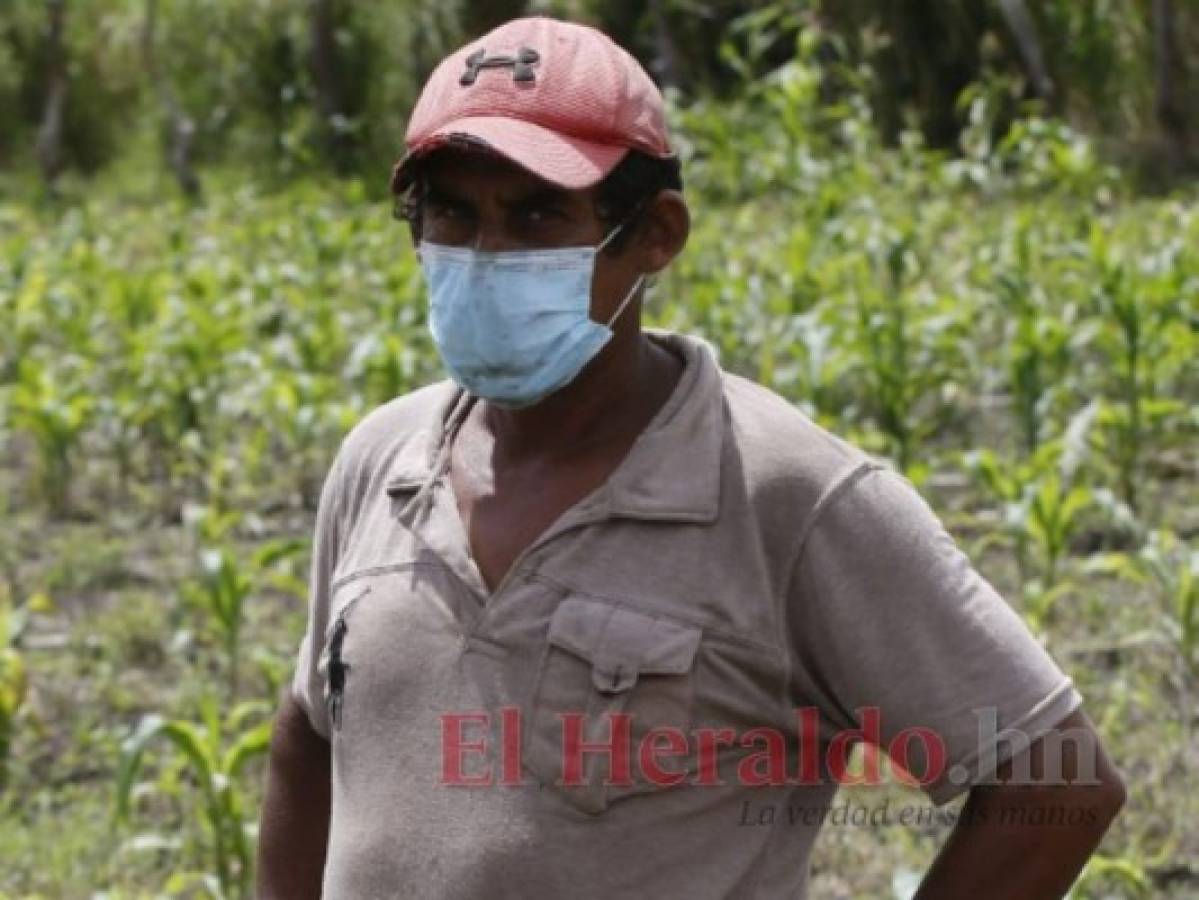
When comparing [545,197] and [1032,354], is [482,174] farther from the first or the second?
[1032,354]

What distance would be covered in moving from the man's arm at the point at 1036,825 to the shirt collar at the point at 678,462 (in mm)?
342

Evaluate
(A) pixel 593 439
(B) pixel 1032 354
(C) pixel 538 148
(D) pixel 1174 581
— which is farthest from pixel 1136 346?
(C) pixel 538 148

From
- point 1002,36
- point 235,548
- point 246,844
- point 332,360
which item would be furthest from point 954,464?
point 1002,36

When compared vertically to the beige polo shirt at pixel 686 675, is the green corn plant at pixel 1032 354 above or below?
below

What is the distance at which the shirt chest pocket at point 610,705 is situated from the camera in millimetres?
1892

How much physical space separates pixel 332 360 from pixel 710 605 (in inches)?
265

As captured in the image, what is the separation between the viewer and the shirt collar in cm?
194

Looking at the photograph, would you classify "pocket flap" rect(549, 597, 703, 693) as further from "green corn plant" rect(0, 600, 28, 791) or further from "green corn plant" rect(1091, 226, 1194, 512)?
"green corn plant" rect(1091, 226, 1194, 512)

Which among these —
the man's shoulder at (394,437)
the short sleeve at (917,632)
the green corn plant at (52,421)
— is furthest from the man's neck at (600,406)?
the green corn plant at (52,421)

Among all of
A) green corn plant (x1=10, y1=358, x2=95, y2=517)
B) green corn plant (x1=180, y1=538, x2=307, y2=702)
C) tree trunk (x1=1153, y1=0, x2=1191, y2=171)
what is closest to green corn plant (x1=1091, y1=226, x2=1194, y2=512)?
green corn plant (x1=180, y1=538, x2=307, y2=702)

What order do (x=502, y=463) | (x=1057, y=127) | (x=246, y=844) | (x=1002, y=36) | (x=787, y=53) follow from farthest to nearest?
(x=787, y=53), (x=1002, y=36), (x=1057, y=127), (x=246, y=844), (x=502, y=463)

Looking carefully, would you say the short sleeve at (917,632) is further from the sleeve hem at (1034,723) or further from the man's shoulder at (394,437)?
the man's shoulder at (394,437)

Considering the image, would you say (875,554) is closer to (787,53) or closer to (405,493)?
(405,493)

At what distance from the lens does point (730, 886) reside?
1.94 m
